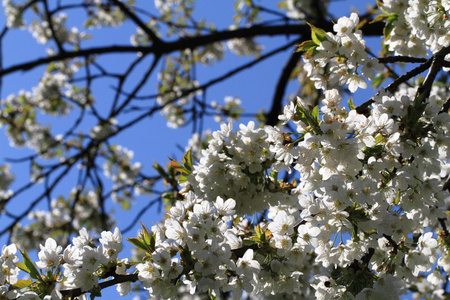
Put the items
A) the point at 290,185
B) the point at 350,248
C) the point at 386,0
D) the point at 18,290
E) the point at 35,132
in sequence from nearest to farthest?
the point at 18,290 → the point at 350,248 → the point at 290,185 → the point at 386,0 → the point at 35,132

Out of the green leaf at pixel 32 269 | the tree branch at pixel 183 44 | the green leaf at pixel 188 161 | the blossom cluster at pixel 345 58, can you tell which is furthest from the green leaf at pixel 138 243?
the tree branch at pixel 183 44

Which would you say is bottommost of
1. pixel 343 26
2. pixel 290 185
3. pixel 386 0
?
pixel 290 185

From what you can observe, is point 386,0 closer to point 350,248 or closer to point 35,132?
point 350,248

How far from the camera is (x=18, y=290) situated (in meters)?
1.51

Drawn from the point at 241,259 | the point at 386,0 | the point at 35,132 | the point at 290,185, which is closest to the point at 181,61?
the point at 35,132

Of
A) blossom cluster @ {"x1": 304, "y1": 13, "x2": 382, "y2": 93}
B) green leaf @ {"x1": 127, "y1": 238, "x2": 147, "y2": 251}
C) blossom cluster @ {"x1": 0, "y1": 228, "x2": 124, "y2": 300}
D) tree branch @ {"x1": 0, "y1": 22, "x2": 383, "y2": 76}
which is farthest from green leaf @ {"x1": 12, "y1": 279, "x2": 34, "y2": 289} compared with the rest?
tree branch @ {"x1": 0, "y1": 22, "x2": 383, "y2": 76}

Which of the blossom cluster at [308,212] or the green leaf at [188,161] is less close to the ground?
the green leaf at [188,161]

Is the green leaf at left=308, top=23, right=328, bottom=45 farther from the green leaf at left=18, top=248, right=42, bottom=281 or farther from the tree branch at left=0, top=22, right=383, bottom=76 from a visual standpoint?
the tree branch at left=0, top=22, right=383, bottom=76

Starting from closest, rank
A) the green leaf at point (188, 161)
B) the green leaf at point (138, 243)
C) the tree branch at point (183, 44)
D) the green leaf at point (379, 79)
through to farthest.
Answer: the green leaf at point (138, 243), the green leaf at point (188, 161), the green leaf at point (379, 79), the tree branch at point (183, 44)

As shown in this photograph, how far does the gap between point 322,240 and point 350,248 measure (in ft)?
0.40

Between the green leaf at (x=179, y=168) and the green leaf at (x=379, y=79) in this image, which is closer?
the green leaf at (x=179, y=168)

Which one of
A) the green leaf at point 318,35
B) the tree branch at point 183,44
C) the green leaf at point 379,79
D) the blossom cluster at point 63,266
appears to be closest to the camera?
the blossom cluster at point 63,266

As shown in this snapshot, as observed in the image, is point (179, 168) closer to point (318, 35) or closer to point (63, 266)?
point (63, 266)

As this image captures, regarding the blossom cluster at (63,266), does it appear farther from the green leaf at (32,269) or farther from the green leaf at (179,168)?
the green leaf at (179,168)
